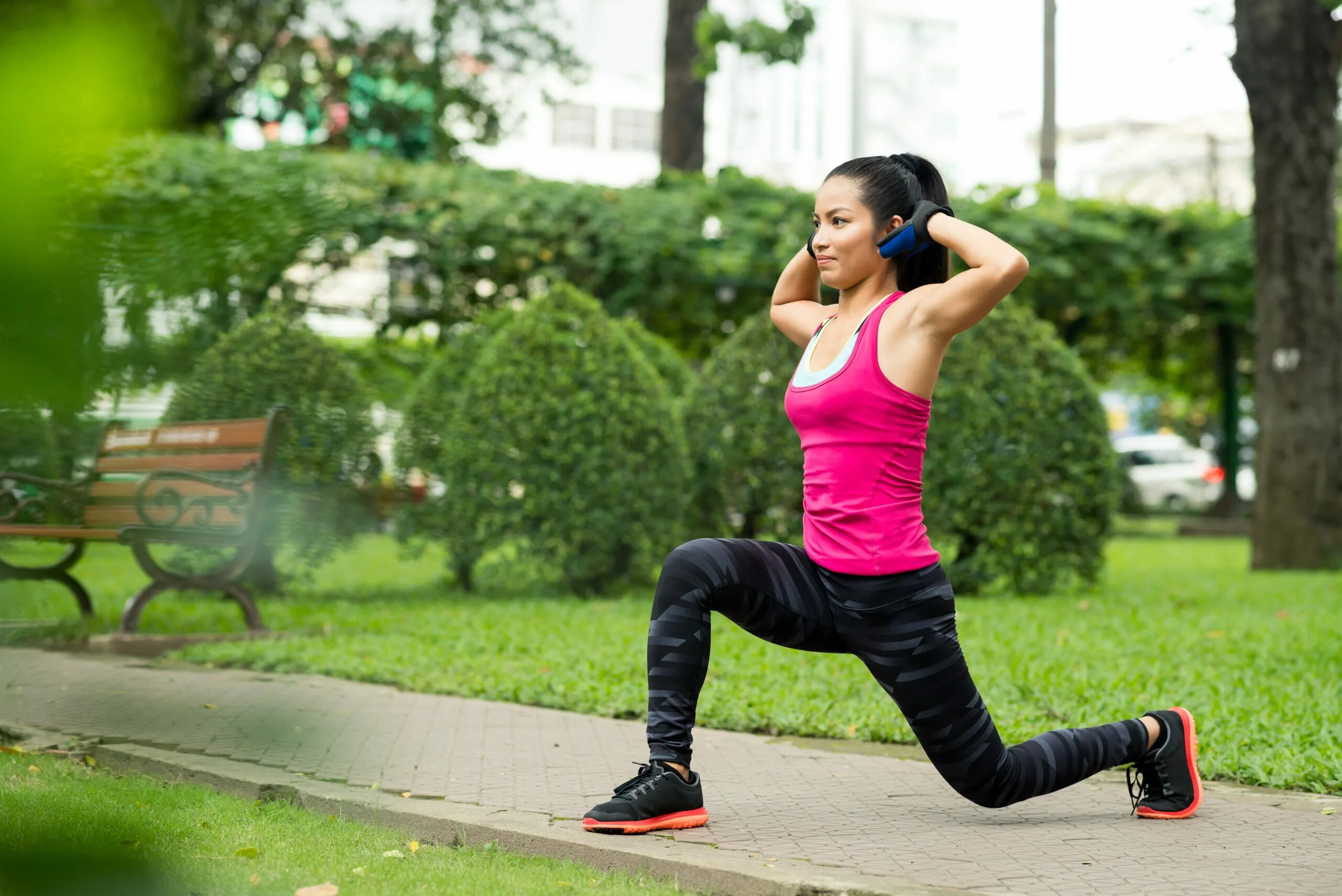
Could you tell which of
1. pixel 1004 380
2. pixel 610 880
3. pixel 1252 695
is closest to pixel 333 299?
pixel 610 880

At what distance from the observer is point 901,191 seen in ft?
12.6

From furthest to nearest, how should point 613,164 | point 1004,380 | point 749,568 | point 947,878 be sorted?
point 613,164
point 1004,380
point 749,568
point 947,878

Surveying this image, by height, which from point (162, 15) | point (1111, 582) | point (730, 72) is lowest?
point (1111, 582)

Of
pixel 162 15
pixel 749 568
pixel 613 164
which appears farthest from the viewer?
pixel 613 164

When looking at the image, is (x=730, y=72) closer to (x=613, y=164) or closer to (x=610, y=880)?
(x=613, y=164)

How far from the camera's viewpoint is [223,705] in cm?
117

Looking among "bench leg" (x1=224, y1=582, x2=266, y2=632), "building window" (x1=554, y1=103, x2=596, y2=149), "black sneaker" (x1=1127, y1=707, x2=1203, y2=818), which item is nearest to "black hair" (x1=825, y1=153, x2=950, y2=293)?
"black sneaker" (x1=1127, y1=707, x2=1203, y2=818)

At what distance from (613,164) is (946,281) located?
218 ft

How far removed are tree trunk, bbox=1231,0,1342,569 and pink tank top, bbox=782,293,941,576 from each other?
10.6m

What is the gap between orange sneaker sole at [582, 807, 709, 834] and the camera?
12.5 feet

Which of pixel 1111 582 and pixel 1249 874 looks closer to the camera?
pixel 1249 874

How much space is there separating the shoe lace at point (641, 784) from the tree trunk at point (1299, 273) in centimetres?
1086

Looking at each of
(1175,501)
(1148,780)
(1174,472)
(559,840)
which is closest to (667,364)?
(1148,780)

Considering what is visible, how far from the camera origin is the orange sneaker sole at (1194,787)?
410cm
